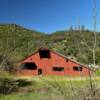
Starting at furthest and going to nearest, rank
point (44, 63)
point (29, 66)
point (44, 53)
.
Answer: point (44, 53) < point (29, 66) < point (44, 63)

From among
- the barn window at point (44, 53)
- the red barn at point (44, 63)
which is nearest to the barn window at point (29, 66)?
the red barn at point (44, 63)

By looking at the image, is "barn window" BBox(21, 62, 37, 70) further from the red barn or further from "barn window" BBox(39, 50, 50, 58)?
"barn window" BBox(39, 50, 50, 58)

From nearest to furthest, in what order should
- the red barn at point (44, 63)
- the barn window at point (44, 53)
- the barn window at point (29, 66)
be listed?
the red barn at point (44, 63) → the barn window at point (29, 66) → the barn window at point (44, 53)

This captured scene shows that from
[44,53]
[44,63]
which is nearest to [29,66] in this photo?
[44,63]

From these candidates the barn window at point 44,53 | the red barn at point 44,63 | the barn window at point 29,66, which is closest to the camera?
the red barn at point 44,63

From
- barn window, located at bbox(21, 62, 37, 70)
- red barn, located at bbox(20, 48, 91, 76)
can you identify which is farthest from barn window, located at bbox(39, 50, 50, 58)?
barn window, located at bbox(21, 62, 37, 70)

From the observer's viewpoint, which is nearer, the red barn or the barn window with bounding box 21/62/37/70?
the red barn

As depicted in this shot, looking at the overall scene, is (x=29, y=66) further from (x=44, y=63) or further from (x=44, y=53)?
(x=44, y=53)

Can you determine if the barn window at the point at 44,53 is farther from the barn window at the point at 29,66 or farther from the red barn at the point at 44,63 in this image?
the barn window at the point at 29,66

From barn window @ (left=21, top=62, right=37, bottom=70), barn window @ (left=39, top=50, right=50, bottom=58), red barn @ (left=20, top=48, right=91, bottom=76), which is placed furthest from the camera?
barn window @ (left=39, top=50, right=50, bottom=58)

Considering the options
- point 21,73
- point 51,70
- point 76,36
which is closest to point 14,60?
A: point 21,73

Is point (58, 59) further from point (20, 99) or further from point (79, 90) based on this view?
point (79, 90)

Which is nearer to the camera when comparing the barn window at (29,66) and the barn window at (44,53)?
the barn window at (29,66)

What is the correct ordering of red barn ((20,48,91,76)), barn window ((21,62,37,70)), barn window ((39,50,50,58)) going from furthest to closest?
barn window ((39,50,50,58)) < barn window ((21,62,37,70)) < red barn ((20,48,91,76))
